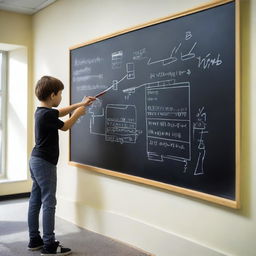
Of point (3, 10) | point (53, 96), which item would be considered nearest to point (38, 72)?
point (3, 10)

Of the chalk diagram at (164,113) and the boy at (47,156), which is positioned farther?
the boy at (47,156)

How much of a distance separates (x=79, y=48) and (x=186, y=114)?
1555 millimetres

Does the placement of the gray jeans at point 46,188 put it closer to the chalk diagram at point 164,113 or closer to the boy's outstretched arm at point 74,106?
the boy's outstretched arm at point 74,106

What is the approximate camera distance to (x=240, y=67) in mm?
2055

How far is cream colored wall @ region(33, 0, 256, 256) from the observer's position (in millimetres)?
2057

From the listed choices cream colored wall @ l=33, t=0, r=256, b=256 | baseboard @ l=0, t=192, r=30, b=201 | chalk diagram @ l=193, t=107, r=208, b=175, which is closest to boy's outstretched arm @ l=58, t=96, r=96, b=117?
cream colored wall @ l=33, t=0, r=256, b=256

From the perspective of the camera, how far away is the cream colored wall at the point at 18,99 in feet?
14.6

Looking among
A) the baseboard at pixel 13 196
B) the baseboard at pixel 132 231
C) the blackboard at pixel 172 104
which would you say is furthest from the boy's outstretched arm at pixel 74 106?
the baseboard at pixel 13 196

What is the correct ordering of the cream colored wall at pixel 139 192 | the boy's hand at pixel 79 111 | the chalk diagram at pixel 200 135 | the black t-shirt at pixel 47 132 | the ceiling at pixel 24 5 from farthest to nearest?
the ceiling at pixel 24 5, the boy's hand at pixel 79 111, the black t-shirt at pixel 47 132, the chalk diagram at pixel 200 135, the cream colored wall at pixel 139 192

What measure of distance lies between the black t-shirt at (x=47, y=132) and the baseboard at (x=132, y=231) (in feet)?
2.39

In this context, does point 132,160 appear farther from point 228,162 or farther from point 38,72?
point 38,72

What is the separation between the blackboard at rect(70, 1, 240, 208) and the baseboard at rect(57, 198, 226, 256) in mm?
362

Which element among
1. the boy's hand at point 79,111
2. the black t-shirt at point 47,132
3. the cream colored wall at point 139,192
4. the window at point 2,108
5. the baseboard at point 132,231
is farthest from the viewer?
the window at point 2,108

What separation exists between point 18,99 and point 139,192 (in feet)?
8.52
